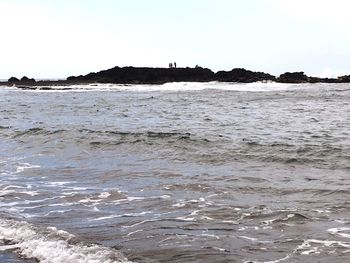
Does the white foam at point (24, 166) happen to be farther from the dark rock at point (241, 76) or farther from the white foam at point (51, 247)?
the dark rock at point (241, 76)

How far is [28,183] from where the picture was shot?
9.09 meters

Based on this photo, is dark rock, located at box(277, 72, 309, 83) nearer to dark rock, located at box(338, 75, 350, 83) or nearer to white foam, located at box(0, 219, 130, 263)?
dark rock, located at box(338, 75, 350, 83)

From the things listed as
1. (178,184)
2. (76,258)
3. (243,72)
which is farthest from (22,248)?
(243,72)

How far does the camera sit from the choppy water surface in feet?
17.6

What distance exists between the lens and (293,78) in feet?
211

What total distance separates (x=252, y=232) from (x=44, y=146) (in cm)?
929

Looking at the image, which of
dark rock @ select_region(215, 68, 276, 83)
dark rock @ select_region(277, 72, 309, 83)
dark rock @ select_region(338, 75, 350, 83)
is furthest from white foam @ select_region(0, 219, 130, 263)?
dark rock @ select_region(215, 68, 276, 83)

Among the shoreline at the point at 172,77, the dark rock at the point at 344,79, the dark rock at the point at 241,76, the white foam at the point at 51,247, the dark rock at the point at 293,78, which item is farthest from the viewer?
the dark rock at the point at 241,76

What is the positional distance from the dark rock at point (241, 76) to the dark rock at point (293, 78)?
176 cm

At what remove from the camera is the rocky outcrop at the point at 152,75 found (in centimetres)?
7238

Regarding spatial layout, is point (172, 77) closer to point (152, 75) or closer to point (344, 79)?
point (152, 75)

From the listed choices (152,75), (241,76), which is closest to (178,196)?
(241,76)

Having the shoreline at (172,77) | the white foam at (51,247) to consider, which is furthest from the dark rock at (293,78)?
the white foam at (51,247)

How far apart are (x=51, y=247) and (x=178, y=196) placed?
288 centimetres
